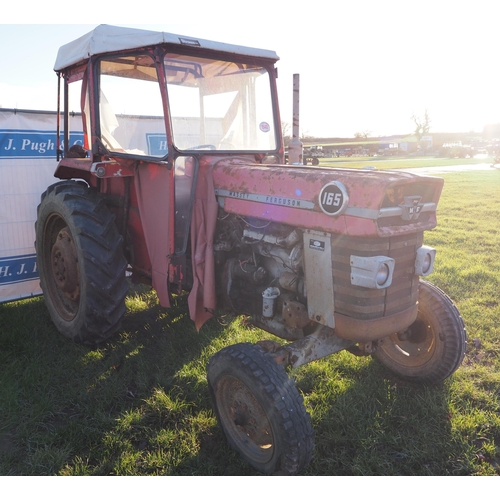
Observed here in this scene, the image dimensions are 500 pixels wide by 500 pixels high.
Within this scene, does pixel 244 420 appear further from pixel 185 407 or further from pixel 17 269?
pixel 17 269

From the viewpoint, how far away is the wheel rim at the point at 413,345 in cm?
350

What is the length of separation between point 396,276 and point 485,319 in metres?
2.16

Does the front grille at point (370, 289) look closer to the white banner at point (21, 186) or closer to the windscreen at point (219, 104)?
the windscreen at point (219, 104)

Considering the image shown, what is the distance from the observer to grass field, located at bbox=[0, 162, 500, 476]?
8.98ft

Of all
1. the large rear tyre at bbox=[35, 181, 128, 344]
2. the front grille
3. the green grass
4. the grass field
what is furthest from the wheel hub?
the green grass

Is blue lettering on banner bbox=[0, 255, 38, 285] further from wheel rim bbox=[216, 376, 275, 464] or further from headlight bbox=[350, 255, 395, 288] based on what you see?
headlight bbox=[350, 255, 395, 288]

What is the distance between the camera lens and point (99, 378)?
142 inches

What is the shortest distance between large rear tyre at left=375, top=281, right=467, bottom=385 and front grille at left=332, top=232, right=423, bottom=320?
1.97ft

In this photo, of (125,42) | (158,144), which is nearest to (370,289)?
(158,144)

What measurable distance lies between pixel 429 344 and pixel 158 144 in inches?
101

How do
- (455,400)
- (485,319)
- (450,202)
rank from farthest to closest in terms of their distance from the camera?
(450,202), (485,319), (455,400)

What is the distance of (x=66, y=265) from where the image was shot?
4020mm

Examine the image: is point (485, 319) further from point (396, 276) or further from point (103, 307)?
point (103, 307)

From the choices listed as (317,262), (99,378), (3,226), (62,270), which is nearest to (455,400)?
(317,262)
